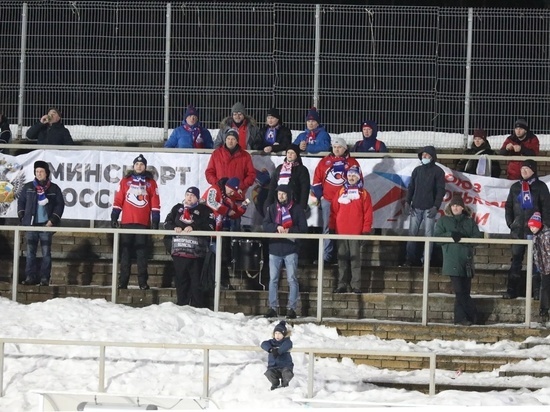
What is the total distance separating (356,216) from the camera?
22938 millimetres

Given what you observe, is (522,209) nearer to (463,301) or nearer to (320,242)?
(463,301)

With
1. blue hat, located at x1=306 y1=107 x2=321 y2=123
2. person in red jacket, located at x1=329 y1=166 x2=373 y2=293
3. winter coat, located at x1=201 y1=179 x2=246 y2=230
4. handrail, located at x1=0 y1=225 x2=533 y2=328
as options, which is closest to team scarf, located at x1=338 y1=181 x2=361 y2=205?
person in red jacket, located at x1=329 y1=166 x2=373 y2=293

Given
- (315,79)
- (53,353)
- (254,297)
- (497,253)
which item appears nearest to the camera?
(53,353)

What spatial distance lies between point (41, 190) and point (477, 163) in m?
5.83

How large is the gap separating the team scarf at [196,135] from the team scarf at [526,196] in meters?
4.59

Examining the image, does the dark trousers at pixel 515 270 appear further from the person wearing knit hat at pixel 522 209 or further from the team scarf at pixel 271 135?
the team scarf at pixel 271 135

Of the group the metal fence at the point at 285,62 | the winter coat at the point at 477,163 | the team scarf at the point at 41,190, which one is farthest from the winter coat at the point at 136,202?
the winter coat at the point at 477,163

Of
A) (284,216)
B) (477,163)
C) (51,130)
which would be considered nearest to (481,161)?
(477,163)

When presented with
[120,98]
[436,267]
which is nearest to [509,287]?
[436,267]

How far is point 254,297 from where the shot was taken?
22.7 m

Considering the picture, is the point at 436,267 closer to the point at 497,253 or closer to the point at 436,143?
the point at 497,253

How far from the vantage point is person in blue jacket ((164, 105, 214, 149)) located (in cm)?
2517

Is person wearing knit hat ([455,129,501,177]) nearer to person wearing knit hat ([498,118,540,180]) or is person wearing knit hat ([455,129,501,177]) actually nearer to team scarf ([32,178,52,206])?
person wearing knit hat ([498,118,540,180])

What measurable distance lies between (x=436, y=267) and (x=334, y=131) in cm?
424
